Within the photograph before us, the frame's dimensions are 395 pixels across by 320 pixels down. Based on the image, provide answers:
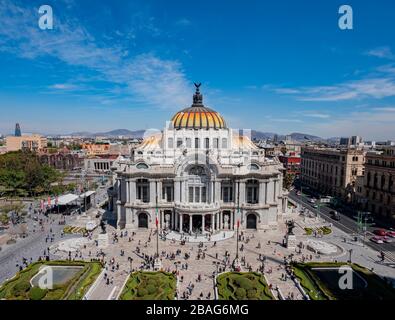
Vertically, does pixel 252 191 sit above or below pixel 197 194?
above

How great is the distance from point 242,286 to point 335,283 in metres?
13.0

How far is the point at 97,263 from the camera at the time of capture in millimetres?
43875

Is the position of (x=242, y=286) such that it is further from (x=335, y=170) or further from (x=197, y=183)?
(x=335, y=170)

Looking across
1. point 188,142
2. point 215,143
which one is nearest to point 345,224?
point 215,143

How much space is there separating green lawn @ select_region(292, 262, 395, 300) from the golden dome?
36.2 m

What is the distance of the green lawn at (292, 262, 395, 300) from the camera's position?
36.0m

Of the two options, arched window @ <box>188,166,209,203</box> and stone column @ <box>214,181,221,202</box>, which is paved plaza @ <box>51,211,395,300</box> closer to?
stone column @ <box>214,181,221,202</box>

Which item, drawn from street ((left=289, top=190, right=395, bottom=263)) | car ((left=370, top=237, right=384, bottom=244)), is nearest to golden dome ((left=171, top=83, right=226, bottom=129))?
street ((left=289, top=190, right=395, bottom=263))

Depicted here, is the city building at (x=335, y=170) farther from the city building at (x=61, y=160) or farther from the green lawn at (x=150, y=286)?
the city building at (x=61, y=160)

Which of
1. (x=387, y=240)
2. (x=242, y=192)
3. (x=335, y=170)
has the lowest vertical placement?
(x=387, y=240)

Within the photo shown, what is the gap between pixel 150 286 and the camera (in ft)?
120

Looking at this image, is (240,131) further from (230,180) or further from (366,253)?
(366,253)
